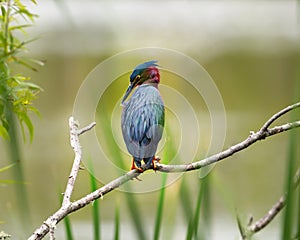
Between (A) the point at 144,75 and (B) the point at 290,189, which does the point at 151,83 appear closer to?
(A) the point at 144,75

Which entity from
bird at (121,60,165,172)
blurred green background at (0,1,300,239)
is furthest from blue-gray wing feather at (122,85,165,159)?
blurred green background at (0,1,300,239)

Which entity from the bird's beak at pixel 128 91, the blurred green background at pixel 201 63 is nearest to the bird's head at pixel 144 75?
the bird's beak at pixel 128 91

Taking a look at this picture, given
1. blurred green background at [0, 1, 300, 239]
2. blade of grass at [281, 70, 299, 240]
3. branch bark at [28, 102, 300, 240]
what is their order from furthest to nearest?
blurred green background at [0, 1, 300, 239]
branch bark at [28, 102, 300, 240]
blade of grass at [281, 70, 299, 240]

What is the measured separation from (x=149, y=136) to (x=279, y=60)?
3043 millimetres

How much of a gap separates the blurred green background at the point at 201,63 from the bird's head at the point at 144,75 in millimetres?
2041

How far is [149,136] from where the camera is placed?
692 mm

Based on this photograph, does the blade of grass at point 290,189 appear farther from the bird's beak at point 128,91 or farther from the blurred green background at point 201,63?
the blurred green background at point 201,63

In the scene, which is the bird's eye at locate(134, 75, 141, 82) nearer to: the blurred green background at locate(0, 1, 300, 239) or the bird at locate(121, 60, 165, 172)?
the bird at locate(121, 60, 165, 172)

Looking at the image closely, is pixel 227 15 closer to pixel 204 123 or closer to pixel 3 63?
pixel 204 123

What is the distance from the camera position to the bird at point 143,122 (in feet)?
2.25

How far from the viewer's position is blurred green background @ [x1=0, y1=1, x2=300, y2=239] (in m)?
3.01

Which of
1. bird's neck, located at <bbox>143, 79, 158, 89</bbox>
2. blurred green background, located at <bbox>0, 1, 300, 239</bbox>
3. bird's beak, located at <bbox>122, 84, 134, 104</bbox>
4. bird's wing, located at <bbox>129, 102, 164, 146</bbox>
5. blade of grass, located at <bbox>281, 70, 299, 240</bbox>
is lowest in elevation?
blade of grass, located at <bbox>281, 70, 299, 240</bbox>

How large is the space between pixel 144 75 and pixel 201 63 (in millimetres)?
2750

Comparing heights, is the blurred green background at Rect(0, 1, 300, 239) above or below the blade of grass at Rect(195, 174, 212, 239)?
above
